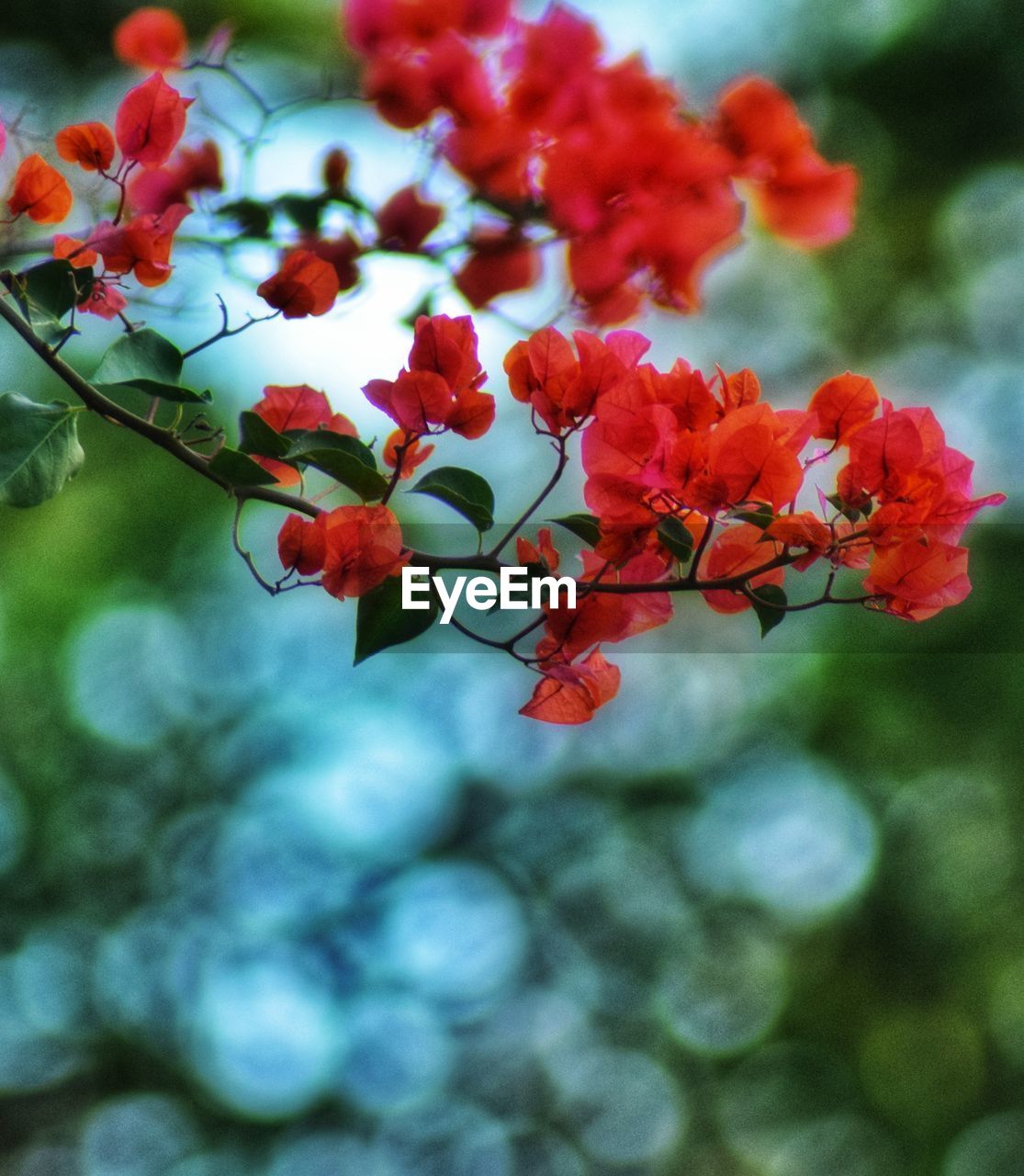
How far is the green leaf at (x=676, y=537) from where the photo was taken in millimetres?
551

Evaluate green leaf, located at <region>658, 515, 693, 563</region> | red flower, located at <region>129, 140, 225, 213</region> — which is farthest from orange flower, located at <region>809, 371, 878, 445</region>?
red flower, located at <region>129, 140, 225, 213</region>

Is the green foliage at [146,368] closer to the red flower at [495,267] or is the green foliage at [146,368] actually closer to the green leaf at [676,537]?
the green leaf at [676,537]

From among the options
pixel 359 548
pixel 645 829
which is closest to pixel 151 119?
pixel 359 548

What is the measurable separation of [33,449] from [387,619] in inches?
6.1

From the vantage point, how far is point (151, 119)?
2.20ft

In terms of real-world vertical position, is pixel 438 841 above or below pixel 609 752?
below

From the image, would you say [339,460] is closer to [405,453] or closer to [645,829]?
[405,453]

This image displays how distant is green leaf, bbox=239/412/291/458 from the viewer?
21.6 inches

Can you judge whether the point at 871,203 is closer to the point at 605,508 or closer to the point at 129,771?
the point at 129,771

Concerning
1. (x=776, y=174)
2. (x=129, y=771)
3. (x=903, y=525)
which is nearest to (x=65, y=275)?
(x=903, y=525)

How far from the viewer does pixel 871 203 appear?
3.96 meters

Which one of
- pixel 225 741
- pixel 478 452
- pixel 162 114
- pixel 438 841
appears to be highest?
pixel 478 452

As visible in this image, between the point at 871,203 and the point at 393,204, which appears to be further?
the point at 871,203

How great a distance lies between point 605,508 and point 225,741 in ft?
11.9
